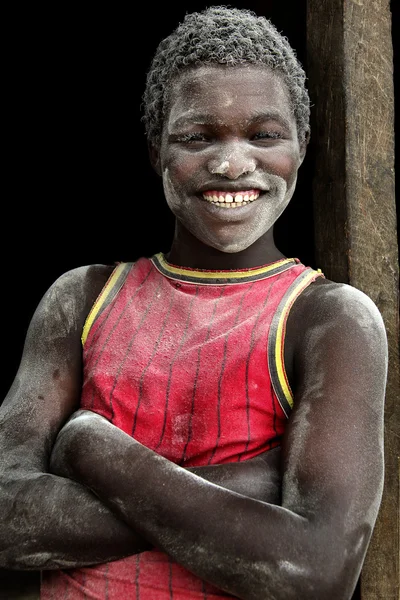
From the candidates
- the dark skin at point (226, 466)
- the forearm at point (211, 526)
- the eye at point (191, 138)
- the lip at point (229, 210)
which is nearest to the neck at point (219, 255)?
the dark skin at point (226, 466)

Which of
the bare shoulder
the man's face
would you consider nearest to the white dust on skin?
the man's face

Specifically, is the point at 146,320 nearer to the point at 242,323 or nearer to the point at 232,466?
the point at 242,323

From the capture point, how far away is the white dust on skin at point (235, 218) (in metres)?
2.18

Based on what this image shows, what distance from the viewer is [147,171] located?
5055 millimetres

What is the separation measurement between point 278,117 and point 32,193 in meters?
3.97

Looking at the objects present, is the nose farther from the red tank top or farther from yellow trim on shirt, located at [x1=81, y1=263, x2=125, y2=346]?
yellow trim on shirt, located at [x1=81, y1=263, x2=125, y2=346]

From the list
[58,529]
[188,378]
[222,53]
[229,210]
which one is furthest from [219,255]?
[58,529]

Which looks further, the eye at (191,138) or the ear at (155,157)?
the ear at (155,157)

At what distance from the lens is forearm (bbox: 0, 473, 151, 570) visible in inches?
73.5

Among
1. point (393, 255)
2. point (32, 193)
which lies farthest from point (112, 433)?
point (32, 193)

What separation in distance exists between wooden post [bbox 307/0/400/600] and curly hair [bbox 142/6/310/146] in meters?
0.23

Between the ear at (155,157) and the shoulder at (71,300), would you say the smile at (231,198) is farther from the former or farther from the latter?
the shoulder at (71,300)

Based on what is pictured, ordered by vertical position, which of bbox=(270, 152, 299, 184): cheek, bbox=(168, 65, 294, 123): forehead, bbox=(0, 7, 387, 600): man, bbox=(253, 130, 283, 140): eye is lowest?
bbox=(0, 7, 387, 600): man

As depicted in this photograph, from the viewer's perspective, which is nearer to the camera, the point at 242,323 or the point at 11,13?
the point at 242,323
